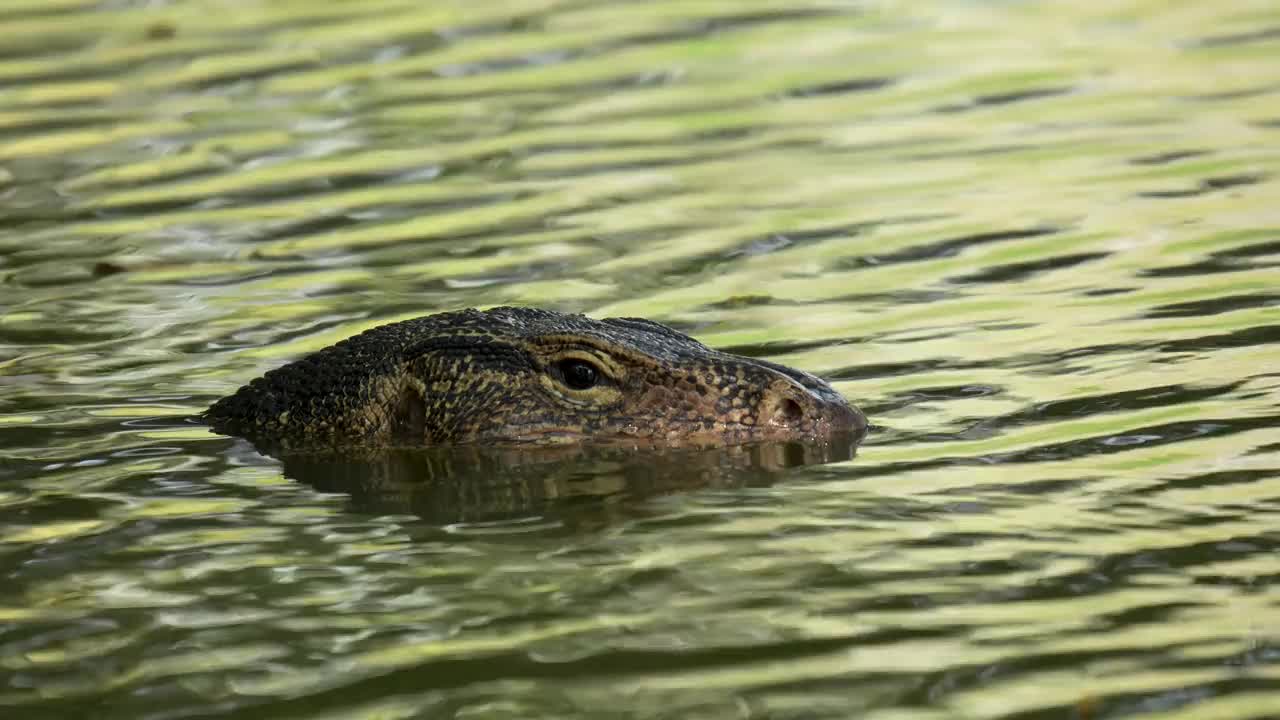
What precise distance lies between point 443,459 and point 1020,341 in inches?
129

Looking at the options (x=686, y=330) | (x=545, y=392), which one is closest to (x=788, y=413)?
(x=545, y=392)

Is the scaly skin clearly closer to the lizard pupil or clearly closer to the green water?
the lizard pupil

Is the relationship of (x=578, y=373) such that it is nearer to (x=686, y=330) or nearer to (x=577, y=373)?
(x=577, y=373)

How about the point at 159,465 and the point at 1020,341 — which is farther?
the point at 1020,341

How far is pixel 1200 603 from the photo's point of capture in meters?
7.07

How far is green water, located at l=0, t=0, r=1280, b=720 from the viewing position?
693 centimetres

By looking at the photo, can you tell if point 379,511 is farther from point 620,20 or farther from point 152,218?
point 620,20

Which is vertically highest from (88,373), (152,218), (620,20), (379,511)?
(620,20)

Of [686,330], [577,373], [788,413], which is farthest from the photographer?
[686,330]

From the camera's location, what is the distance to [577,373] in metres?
10.0

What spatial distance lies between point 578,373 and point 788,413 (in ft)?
3.15

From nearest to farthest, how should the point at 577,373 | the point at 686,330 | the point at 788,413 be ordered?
1. the point at 788,413
2. the point at 577,373
3. the point at 686,330

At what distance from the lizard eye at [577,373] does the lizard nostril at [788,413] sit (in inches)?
32.7

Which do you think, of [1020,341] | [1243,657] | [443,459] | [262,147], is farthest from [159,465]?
[262,147]
